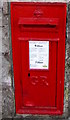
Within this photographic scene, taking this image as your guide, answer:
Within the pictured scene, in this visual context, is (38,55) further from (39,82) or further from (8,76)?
(8,76)

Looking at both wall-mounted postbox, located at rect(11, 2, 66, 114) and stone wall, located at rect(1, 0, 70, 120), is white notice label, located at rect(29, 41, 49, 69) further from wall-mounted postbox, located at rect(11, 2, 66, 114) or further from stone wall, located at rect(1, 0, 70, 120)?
stone wall, located at rect(1, 0, 70, 120)

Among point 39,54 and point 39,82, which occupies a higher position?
point 39,54

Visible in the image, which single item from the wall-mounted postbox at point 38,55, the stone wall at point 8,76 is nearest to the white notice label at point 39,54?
the wall-mounted postbox at point 38,55

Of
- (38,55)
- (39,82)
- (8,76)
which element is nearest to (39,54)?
(38,55)

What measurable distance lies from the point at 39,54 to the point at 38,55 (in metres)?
0.02

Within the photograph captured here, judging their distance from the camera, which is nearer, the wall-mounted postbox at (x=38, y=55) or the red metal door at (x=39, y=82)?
the wall-mounted postbox at (x=38, y=55)

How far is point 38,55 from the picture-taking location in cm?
247

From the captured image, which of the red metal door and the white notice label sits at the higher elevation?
the white notice label

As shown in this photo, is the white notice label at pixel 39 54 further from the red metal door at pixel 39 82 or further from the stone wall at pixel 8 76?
the stone wall at pixel 8 76

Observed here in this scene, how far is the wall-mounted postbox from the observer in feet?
7.59

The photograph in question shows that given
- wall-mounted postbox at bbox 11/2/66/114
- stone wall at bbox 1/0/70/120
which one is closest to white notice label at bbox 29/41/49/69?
wall-mounted postbox at bbox 11/2/66/114

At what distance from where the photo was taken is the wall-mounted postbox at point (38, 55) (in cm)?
231

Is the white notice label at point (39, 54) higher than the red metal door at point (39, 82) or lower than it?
higher

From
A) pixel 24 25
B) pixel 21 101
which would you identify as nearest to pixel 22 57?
pixel 24 25
